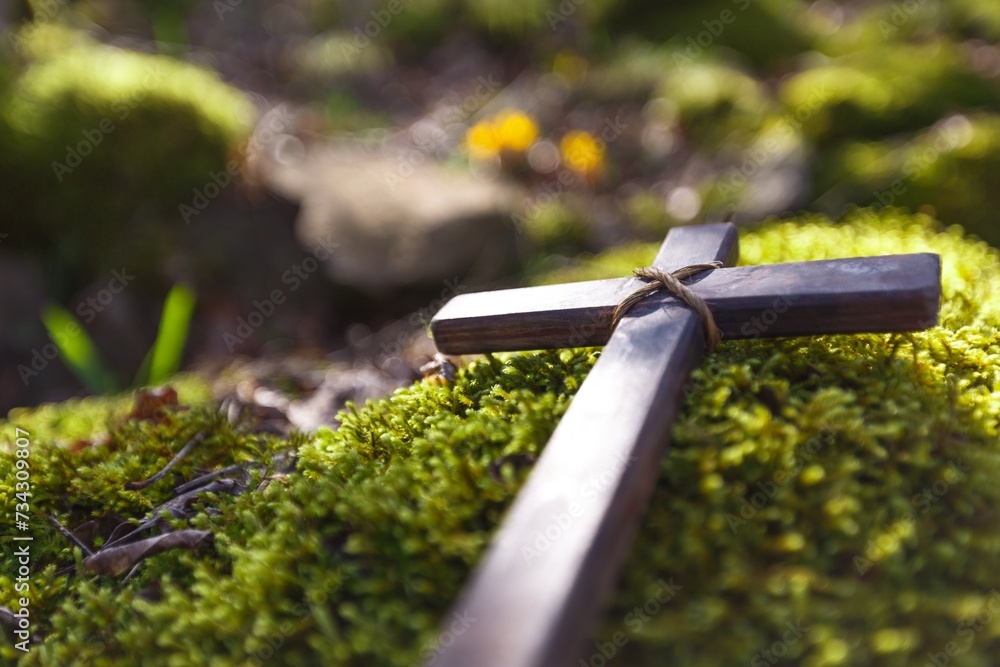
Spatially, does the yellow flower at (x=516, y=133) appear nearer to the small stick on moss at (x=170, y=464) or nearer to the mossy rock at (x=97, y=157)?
the mossy rock at (x=97, y=157)

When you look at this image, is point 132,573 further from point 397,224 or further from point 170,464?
point 397,224

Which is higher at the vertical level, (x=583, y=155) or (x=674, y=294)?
(x=674, y=294)

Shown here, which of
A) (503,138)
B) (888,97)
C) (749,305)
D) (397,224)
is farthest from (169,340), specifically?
(888,97)

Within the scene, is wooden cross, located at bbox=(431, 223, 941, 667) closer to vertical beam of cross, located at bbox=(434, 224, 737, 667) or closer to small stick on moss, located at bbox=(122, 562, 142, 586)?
vertical beam of cross, located at bbox=(434, 224, 737, 667)

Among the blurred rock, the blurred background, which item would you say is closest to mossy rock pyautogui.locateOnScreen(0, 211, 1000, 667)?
the blurred background

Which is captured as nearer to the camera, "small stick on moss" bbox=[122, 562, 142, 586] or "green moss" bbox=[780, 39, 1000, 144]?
"small stick on moss" bbox=[122, 562, 142, 586]

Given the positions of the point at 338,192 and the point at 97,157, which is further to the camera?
the point at 338,192
